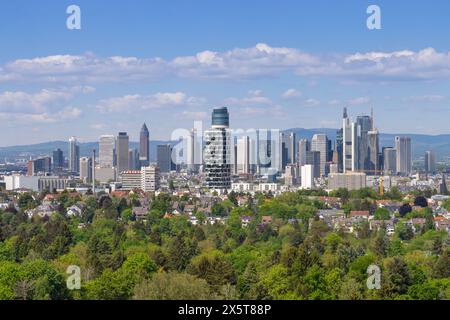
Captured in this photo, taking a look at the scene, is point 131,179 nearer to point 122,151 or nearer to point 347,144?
point 122,151

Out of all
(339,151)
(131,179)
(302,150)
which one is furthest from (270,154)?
(131,179)

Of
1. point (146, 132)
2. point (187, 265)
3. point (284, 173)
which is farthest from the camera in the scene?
point (284, 173)

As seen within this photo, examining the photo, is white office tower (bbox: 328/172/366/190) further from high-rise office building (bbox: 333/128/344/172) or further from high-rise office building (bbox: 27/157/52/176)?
high-rise office building (bbox: 27/157/52/176)

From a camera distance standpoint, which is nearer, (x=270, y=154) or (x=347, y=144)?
(x=270, y=154)

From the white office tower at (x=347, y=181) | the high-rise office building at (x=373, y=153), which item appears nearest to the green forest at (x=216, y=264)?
the white office tower at (x=347, y=181)

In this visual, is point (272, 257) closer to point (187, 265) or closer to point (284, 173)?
point (187, 265)

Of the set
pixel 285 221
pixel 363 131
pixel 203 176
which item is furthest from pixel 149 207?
pixel 363 131

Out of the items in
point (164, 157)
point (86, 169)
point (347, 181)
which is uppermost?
point (164, 157)
